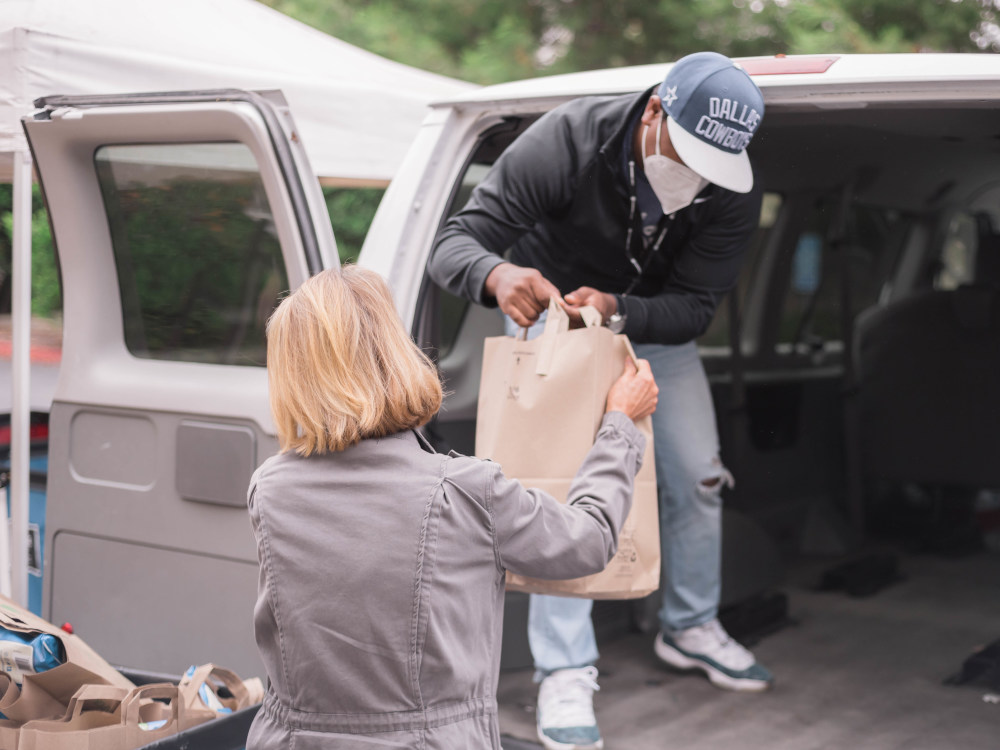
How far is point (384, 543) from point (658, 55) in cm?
811

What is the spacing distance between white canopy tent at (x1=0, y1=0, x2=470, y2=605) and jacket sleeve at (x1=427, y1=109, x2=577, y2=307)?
953 millimetres

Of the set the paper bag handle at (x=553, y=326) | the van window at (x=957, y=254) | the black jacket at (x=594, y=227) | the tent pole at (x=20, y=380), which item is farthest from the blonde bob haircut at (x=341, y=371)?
the van window at (x=957, y=254)

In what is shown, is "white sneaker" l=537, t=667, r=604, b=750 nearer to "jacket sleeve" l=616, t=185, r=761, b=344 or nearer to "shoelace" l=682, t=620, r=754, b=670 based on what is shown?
"shoelace" l=682, t=620, r=754, b=670

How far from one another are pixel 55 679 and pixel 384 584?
112 centimetres

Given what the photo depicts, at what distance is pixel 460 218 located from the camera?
272 centimetres

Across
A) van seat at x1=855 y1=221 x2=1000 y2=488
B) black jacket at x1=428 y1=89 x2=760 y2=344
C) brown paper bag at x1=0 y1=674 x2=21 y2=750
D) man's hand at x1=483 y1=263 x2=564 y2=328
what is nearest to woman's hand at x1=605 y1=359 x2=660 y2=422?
man's hand at x1=483 y1=263 x2=564 y2=328

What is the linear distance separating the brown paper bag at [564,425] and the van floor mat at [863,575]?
94.5 inches

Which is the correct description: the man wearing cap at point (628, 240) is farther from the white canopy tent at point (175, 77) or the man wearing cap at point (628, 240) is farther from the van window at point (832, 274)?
the van window at point (832, 274)

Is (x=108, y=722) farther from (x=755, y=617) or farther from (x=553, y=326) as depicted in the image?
(x=755, y=617)

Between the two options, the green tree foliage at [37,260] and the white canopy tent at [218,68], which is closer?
the white canopy tent at [218,68]

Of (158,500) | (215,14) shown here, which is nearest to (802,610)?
(158,500)

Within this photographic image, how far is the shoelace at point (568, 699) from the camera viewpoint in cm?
277

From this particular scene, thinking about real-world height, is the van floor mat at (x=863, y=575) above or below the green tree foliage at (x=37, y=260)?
below

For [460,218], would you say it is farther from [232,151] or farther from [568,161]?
[232,151]
